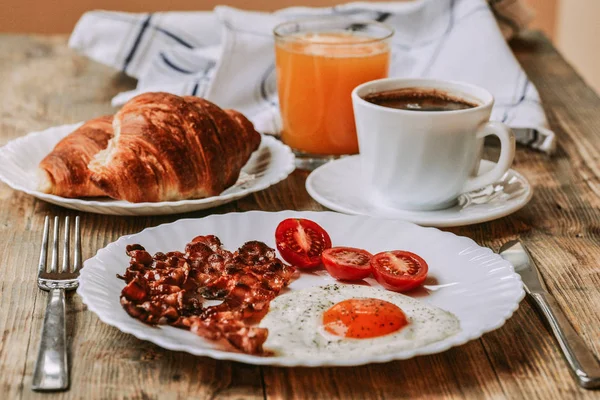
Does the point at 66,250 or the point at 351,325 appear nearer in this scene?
the point at 351,325

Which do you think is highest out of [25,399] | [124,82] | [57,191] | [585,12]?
[25,399]

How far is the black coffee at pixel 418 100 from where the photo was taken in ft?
5.60

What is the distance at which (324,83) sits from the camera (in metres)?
1.97

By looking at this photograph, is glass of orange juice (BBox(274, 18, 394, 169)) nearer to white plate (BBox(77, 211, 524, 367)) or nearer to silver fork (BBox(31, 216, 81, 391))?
white plate (BBox(77, 211, 524, 367))

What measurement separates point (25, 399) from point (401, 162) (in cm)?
88


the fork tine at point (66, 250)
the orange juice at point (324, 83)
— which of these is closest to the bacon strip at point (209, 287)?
the fork tine at point (66, 250)

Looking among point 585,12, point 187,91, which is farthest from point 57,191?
point 585,12

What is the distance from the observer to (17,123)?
7.40 ft

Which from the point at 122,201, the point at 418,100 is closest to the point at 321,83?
the point at 418,100

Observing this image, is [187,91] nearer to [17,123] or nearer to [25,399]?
[17,123]

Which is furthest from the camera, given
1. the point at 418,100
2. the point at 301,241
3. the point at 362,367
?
the point at 418,100

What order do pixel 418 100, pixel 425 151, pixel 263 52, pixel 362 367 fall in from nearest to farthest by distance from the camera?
pixel 362 367
pixel 425 151
pixel 418 100
pixel 263 52

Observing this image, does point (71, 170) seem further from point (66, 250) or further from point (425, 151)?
point (425, 151)

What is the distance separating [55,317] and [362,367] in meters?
0.43
